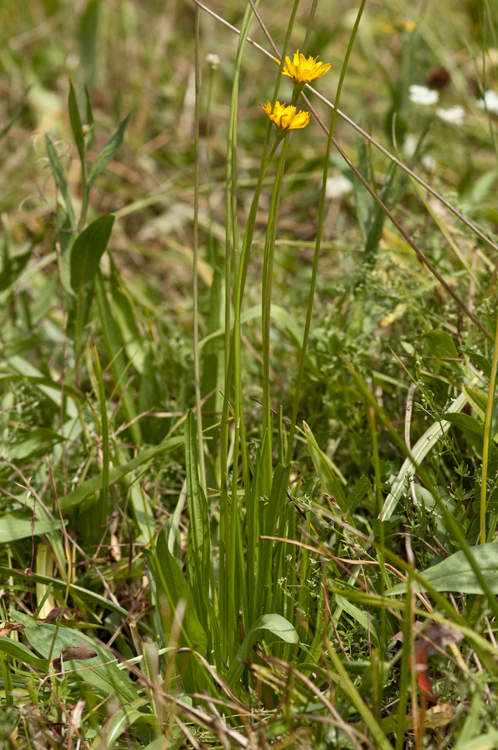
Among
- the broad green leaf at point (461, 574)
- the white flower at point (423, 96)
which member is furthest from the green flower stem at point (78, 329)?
the white flower at point (423, 96)

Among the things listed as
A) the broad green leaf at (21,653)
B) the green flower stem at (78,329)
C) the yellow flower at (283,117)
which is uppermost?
the yellow flower at (283,117)

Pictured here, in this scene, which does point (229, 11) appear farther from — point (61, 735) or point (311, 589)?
point (61, 735)

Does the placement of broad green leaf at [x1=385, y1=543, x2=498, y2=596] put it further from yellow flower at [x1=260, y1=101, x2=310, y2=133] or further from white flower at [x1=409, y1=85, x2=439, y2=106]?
white flower at [x1=409, y1=85, x2=439, y2=106]

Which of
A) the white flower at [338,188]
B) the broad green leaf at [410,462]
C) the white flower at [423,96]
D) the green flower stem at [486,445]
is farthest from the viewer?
the white flower at [338,188]

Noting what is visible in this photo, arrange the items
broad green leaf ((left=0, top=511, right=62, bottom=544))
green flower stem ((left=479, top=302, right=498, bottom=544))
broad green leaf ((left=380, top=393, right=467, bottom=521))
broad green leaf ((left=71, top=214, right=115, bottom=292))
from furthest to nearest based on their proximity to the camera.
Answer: broad green leaf ((left=71, top=214, right=115, bottom=292)) < broad green leaf ((left=0, top=511, right=62, bottom=544)) < broad green leaf ((left=380, top=393, right=467, bottom=521)) < green flower stem ((left=479, top=302, right=498, bottom=544))

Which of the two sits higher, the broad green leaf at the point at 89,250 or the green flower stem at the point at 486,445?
the broad green leaf at the point at 89,250

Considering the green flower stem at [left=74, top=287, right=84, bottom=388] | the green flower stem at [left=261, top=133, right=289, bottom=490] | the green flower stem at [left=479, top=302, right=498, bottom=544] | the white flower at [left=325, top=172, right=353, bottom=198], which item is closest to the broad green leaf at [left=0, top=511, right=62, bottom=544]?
the green flower stem at [left=74, top=287, right=84, bottom=388]

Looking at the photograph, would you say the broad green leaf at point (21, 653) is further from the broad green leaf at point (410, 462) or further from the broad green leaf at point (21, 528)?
the broad green leaf at point (410, 462)
